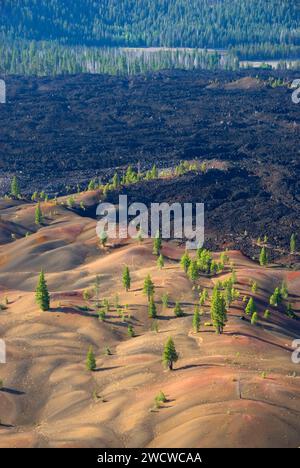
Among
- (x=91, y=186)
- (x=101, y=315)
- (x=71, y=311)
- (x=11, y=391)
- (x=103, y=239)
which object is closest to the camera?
(x=11, y=391)

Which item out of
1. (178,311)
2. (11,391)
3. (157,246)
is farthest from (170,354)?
(157,246)

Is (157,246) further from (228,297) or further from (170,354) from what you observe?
(170,354)

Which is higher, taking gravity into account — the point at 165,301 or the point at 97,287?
the point at 165,301

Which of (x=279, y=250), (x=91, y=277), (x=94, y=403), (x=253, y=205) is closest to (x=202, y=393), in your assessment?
(x=94, y=403)

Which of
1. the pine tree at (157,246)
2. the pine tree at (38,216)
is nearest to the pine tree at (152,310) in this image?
the pine tree at (157,246)

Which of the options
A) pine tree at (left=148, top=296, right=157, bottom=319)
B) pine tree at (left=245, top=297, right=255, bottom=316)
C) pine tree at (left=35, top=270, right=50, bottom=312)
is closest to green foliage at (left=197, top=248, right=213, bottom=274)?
pine tree at (left=245, top=297, right=255, bottom=316)

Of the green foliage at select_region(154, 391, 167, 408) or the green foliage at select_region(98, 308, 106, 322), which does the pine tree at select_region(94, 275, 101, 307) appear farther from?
the green foliage at select_region(154, 391, 167, 408)

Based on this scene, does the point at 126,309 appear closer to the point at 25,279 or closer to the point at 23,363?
the point at 23,363

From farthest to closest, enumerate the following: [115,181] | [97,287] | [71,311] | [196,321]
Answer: [115,181]
[97,287]
[71,311]
[196,321]
